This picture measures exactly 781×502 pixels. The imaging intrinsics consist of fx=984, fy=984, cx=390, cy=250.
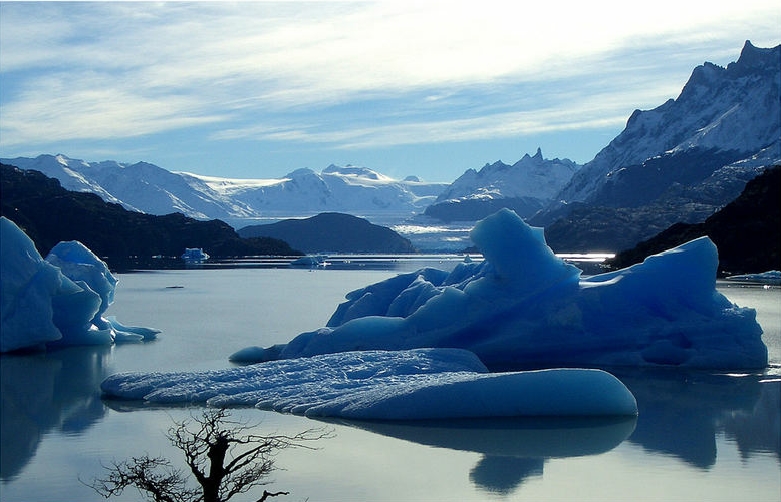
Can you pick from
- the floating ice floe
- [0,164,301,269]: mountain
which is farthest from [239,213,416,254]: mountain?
the floating ice floe

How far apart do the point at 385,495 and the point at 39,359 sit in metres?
14.0

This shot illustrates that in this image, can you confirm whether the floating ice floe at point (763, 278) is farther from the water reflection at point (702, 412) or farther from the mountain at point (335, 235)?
the mountain at point (335, 235)

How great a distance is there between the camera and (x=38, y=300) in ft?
70.6

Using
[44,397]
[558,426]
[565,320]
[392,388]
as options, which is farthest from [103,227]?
[558,426]

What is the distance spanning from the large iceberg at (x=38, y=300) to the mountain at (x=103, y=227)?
68.6m

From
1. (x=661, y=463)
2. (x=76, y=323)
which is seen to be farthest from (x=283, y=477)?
(x=76, y=323)

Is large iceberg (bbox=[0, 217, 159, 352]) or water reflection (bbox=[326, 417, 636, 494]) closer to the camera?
water reflection (bbox=[326, 417, 636, 494])

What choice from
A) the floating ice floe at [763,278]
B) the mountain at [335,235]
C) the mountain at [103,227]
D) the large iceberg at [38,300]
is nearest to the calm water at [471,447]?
the large iceberg at [38,300]

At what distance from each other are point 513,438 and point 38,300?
12683 mm

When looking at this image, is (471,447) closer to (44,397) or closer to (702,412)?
(702,412)

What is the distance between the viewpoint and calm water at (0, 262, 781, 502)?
10656 mm

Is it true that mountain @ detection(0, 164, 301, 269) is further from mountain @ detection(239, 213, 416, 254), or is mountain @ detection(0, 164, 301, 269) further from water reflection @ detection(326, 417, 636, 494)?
water reflection @ detection(326, 417, 636, 494)

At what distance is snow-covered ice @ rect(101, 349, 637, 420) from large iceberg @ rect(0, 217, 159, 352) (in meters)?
5.53

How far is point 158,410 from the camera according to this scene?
15102mm
